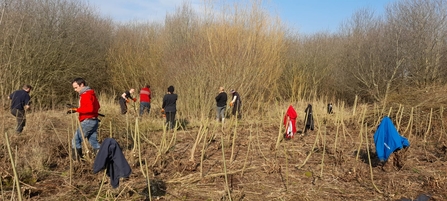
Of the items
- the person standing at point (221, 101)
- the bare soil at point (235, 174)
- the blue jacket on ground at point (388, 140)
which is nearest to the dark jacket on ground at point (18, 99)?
the bare soil at point (235, 174)

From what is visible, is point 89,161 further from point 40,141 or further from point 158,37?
point 158,37

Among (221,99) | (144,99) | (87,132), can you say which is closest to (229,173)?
(87,132)

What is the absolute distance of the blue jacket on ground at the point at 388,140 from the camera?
5.06 metres

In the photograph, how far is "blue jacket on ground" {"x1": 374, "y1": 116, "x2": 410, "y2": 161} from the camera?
5.06 m

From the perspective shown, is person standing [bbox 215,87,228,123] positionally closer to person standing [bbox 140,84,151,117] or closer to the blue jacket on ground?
person standing [bbox 140,84,151,117]

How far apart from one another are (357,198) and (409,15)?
14279 millimetres

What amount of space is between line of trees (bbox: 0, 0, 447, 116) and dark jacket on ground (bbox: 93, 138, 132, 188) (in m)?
7.17

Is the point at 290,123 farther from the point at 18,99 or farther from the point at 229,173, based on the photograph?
the point at 18,99

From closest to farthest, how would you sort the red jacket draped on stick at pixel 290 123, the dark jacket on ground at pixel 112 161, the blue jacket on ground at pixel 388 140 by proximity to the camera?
the dark jacket on ground at pixel 112 161 → the blue jacket on ground at pixel 388 140 → the red jacket draped on stick at pixel 290 123

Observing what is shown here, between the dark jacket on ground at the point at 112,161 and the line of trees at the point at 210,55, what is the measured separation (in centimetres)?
717

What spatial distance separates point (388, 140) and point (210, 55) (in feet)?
27.9

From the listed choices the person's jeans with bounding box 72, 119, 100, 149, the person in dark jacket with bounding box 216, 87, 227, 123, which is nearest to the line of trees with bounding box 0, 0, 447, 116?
the person in dark jacket with bounding box 216, 87, 227, 123

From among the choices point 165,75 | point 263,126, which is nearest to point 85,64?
point 165,75

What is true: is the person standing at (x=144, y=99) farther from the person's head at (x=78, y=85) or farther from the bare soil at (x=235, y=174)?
the person's head at (x=78, y=85)
